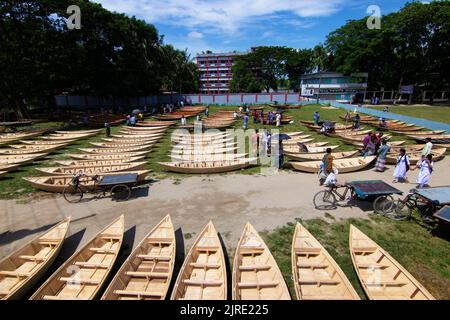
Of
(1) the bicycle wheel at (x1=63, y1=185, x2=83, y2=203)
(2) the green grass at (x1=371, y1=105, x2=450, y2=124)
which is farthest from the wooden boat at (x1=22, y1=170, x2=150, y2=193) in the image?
(2) the green grass at (x1=371, y1=105, x2=450, y2=124)

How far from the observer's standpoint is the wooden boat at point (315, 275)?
247 inches

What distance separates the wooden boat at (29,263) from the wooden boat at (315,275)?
22.5 ft

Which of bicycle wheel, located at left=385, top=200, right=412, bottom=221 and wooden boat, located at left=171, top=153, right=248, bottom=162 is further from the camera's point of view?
wooden boat, located at left=171, top=153, right=248, bottom=162

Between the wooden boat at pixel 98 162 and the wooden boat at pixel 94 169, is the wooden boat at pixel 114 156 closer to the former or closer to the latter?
the wooden boat at pixel 98 162

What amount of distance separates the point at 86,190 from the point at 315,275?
11.5m

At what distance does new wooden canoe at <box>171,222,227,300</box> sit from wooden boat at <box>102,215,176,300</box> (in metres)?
0.39

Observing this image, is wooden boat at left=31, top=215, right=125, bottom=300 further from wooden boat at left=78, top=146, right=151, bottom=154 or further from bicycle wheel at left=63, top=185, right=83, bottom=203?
wooden boat at left=78, top=146, right=151, bottom=154

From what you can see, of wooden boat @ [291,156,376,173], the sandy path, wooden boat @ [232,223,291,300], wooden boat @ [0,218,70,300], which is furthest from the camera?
wooden boat @ [291,156,376,173]

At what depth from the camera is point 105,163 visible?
56.2 feet

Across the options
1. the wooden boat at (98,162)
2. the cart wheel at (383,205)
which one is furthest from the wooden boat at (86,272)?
the cart wheel at (383,205)

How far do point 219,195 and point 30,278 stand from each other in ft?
26.1

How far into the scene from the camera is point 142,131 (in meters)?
28.3

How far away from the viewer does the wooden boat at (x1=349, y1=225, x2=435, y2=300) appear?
6.28m

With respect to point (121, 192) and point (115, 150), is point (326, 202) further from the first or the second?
point (115, 150)
